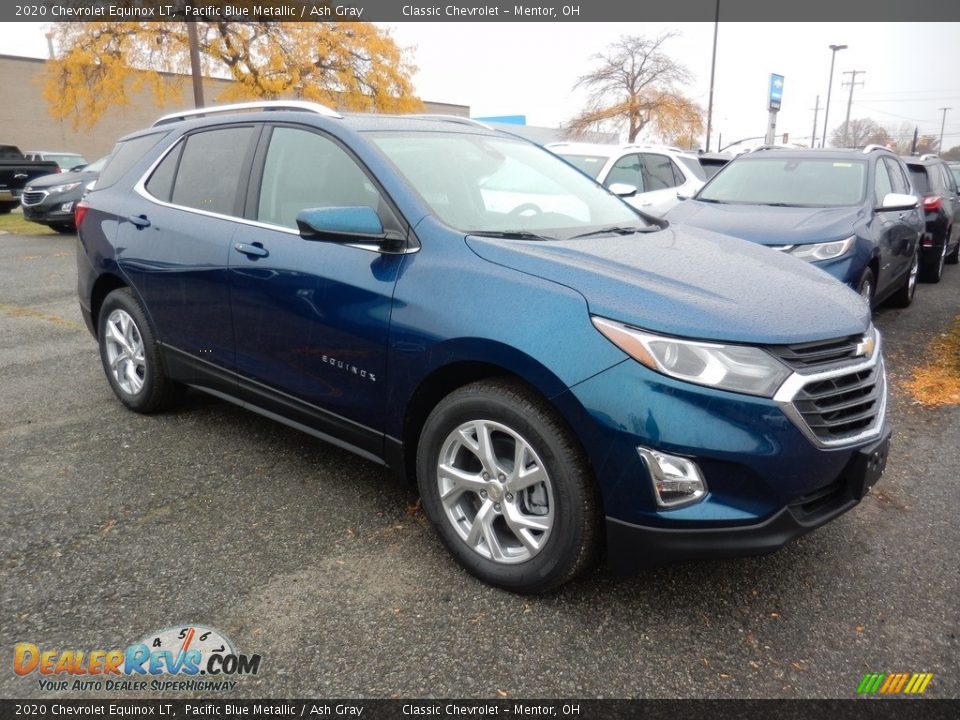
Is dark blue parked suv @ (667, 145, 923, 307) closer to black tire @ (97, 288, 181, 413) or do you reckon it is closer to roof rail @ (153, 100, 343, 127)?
roof rail @ (153, 100, 343, 127)

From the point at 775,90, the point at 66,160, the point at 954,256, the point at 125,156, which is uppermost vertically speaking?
the point at 775,90

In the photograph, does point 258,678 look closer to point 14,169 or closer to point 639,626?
point 639,626

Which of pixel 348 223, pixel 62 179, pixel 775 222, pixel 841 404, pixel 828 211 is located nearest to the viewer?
pixel 841 404

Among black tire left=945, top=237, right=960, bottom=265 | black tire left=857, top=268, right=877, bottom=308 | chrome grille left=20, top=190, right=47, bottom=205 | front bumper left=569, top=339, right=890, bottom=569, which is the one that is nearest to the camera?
front bumper left=569, top=339, right=890, bottom=569

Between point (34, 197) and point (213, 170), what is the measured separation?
12372 mm

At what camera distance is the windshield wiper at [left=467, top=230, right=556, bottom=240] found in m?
2.92

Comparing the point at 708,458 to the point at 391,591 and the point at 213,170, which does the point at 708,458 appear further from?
the point at 213,170

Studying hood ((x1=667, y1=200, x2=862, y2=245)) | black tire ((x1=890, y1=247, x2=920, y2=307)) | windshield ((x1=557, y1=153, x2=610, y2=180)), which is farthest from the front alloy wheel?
windshield ((x1=557, y1=153, x2=610, y2=180))

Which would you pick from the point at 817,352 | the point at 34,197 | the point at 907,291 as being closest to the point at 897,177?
the point at 907,291

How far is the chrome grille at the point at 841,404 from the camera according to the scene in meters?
2.34

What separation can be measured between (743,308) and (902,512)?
161 centimetres

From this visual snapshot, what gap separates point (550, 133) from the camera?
2003 inches

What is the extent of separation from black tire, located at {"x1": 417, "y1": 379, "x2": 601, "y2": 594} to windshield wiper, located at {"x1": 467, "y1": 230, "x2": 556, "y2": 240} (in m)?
0.62

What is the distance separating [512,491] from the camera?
2.60m
